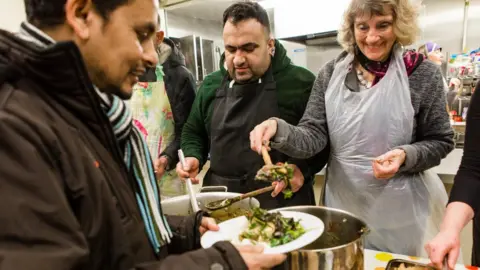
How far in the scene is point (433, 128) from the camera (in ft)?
3.83

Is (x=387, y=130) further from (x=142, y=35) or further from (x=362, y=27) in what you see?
(x=142, y=35)

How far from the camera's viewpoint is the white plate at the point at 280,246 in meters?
0.74

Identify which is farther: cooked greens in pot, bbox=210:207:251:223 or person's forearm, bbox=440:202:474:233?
cooked greens in pot, bbox=210:207:251:223

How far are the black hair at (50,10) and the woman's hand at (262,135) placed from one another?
673 millimetres

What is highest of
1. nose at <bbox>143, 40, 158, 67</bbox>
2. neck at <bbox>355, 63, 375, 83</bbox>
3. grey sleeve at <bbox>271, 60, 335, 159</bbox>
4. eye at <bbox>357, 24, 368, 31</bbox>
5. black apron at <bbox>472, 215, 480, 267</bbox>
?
eye at <bbox>357, 24, 368, 31</bbox>

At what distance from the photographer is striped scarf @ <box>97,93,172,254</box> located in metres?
0.64

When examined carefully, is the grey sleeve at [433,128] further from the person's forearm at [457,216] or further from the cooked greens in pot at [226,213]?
the cooked greens in pot at [226,213]

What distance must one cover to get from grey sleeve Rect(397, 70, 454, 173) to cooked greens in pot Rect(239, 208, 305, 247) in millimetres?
483

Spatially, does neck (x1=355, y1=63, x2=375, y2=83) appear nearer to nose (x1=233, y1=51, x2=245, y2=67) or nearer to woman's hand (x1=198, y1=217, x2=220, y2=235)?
nose (x1=233, y1=51, x2=245, y2=67)

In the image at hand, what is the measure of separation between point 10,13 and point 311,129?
1.93m

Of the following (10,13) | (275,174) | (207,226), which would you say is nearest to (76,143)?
(207,226)

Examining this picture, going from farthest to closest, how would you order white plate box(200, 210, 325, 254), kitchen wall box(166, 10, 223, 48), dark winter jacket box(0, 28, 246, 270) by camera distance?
1. kitchen wall box(166, 10, 223, 48)
2. white plate box(200, 210, 325, 254)
3. dark winter jacket box(0, 28, 246, 270)

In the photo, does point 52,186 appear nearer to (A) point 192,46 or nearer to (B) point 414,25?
(B) point 414,25

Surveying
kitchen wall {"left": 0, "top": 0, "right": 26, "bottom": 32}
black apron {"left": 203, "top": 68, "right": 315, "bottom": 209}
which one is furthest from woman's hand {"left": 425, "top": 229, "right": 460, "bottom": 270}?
kitchen wall {"left": 0, "top": 0, "right": 26, "bottom": 32}
